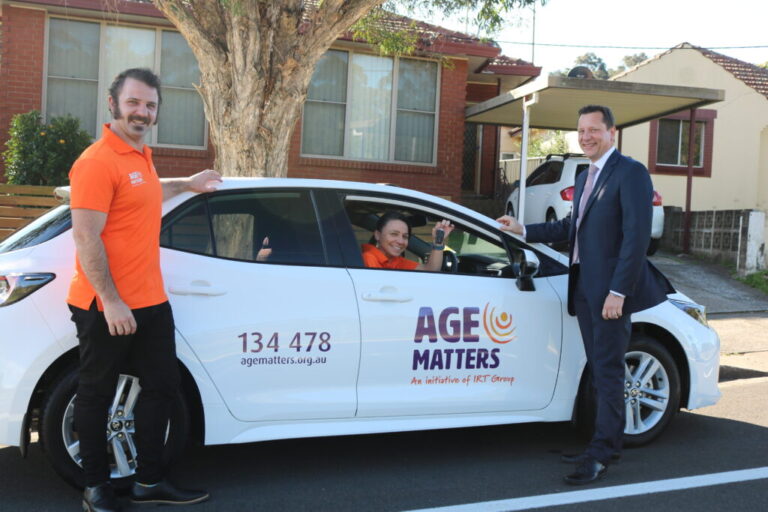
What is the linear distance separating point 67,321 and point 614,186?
2.87 m

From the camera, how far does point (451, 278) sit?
4.48 meters

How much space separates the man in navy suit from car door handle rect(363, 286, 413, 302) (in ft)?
3.34

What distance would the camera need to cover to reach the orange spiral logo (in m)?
4.45

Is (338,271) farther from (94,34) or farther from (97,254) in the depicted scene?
(94,34)

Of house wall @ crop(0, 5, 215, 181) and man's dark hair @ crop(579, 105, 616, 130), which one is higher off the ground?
house wall @ crop(0, 5, 215, 181)

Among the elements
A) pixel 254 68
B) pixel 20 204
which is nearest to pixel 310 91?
pixel 20 204

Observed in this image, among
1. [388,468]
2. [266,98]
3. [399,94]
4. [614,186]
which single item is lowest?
[388,468]

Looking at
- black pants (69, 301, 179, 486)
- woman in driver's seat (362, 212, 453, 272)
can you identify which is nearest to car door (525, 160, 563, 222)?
woman in driver's seat (362, 212, 453, 272)

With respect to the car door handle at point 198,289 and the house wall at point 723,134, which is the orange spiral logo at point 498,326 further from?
the house wall at point 723,134

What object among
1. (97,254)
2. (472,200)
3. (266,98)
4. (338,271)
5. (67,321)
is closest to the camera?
(97,254)

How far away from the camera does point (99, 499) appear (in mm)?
3586

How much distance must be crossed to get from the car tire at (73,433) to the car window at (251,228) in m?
0.75

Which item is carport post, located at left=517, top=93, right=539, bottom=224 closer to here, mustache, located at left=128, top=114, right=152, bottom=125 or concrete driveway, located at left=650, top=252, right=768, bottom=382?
concrete driveway, located at left=650, top=252, right=768, bottom=382

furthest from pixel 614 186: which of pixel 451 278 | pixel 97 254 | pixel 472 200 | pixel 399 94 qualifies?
pixel 472 200
